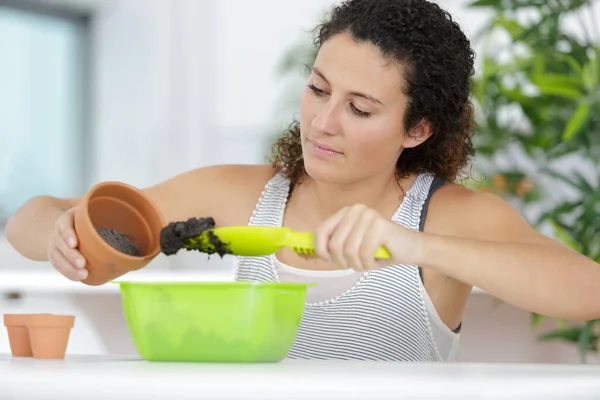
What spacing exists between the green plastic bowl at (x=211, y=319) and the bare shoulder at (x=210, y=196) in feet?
2.46

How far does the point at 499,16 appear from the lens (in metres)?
2.91

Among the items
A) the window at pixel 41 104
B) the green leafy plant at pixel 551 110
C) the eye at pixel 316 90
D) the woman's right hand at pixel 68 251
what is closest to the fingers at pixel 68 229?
the woman's right hand at pixel 68 251

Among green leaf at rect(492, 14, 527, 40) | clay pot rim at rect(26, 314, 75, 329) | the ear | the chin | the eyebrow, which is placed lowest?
clay pot rim at rect(26, 314, 75, 329)

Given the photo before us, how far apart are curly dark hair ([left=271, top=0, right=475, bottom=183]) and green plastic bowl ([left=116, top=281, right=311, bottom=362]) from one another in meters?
0.65

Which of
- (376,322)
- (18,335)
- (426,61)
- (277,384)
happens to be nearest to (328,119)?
(426,61)

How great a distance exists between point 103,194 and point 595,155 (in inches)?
71.5

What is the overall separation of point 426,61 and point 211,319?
30.1 inches

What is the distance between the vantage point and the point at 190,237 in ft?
4.18

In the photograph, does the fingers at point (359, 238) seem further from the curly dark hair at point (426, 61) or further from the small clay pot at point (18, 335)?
the curly dark hair at point (426, 61)

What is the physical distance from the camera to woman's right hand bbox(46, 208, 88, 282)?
127 centimetres

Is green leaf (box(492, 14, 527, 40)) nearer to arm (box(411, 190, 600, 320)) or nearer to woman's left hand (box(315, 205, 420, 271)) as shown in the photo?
arm (box(411, 190, 600, 320))

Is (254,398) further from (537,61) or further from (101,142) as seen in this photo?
(101,142)

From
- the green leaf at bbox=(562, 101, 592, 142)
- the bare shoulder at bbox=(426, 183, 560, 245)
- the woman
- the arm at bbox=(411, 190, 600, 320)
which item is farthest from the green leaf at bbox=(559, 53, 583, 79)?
the arm at bbox=(411, 190, 600, 320)

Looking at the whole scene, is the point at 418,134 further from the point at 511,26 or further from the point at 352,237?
the point at 511,26
